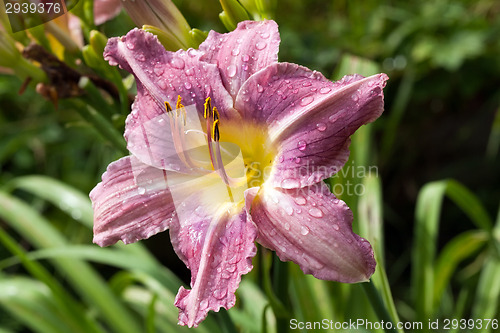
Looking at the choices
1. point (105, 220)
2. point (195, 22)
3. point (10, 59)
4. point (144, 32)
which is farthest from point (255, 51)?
point (195, 22)

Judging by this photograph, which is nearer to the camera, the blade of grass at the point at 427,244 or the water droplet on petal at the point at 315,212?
the water droplet on petal at the point at 315,212

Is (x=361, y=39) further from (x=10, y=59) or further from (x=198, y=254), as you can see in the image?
(x=198, y=254)

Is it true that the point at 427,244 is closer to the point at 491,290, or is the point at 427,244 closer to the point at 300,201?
the point at 491,290

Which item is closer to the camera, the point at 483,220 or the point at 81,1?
the point at 81,1

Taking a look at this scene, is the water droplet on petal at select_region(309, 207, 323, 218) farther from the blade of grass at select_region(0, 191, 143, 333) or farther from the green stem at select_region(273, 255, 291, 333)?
the blade of grass at select_region(0, 191, 143, 333)

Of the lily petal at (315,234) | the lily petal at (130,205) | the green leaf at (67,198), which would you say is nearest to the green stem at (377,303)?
the lily petal at (315,234)

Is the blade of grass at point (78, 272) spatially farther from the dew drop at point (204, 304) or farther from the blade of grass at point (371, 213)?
the dew drop at point (204, 304)

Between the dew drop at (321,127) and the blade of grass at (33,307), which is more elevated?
the dew drop at (321,127)

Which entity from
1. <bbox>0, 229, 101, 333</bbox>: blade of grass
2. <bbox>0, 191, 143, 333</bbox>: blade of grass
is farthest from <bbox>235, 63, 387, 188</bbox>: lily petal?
<bbox>0, 191, 143, 333</bbox>: blade of grass
